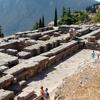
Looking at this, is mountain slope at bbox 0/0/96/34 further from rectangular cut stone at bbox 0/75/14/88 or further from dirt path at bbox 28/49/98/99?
rectangular cut stone at bbox 0/75/14/88

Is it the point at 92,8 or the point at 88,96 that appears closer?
the point at 88,96

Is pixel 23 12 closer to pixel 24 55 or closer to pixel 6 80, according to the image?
pixel 24 55

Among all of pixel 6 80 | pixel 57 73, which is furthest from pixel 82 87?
pixel 57 73

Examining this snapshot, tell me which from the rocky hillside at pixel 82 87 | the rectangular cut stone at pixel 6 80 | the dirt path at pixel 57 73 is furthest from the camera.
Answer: the dirt path at pixel 57 73

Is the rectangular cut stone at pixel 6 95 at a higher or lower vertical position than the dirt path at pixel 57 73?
higher

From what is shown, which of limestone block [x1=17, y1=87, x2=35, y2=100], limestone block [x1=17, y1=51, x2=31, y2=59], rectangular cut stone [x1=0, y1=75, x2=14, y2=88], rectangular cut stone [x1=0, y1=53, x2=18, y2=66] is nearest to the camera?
limestone block [x1=17, y1=87, x2=35, y2=100]

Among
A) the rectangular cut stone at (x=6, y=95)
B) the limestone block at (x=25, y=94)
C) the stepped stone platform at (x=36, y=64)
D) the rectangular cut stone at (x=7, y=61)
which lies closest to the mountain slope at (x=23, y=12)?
the stepped stone platform at (x=36, y=64)

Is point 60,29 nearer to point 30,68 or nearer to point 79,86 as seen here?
point 30,68

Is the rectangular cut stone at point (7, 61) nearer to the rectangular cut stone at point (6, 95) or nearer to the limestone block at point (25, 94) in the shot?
the limestone block at point (25, 94)

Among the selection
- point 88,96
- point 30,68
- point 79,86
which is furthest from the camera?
point 30,68

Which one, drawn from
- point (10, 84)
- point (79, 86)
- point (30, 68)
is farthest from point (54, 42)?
point (79, 86)

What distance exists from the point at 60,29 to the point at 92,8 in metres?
67.9

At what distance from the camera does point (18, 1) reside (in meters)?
179

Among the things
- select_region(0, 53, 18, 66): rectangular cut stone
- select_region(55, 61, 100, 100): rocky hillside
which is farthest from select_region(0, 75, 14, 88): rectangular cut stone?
select_region(55, 61, 100, 100): rocky hillside
